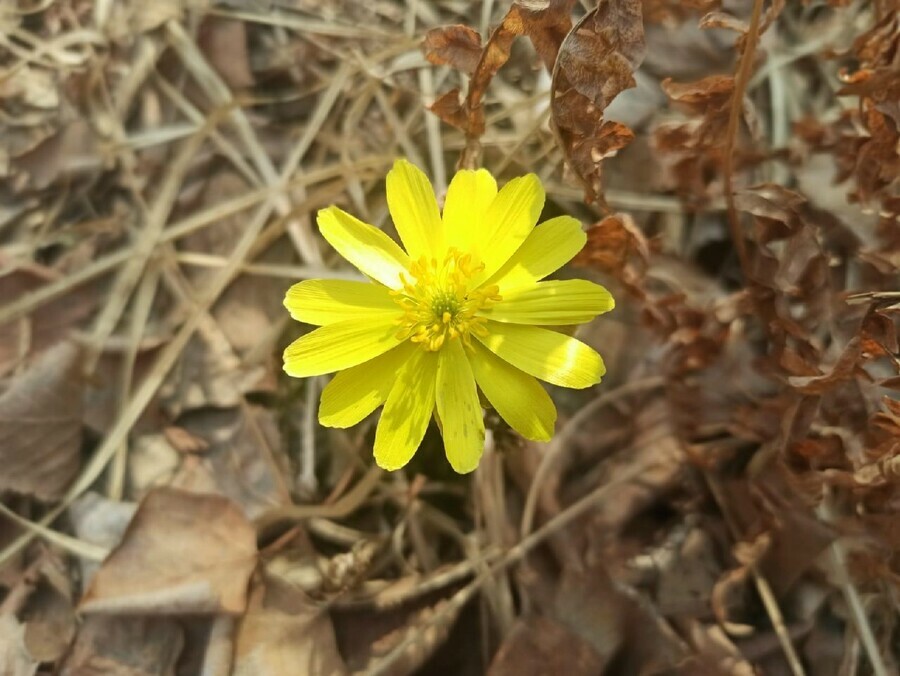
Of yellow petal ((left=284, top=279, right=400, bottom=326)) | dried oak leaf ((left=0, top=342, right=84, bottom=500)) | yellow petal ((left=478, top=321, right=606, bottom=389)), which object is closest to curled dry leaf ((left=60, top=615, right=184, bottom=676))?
dried oak leaf ((left=0, top=342, right=84, bottom=500))

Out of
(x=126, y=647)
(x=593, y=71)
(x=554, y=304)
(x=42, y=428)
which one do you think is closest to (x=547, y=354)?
(x=554, y=304)

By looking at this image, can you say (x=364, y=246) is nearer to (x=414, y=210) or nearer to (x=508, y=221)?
(x=414, y=210)

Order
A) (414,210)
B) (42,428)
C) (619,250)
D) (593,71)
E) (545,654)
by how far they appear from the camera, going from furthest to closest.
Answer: (42,428), (545,654), (619,250), (414,210), (593,71)

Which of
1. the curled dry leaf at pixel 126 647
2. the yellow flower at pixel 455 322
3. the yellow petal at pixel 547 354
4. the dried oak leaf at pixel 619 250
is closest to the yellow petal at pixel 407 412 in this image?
the yellow flower at pixel 455 322

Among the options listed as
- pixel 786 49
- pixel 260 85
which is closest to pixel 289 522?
pixel 260 85

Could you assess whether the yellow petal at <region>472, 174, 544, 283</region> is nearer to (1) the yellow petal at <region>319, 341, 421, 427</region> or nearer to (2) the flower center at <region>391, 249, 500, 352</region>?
(2) the flower center at <region>391, 249, 500, 352</region>

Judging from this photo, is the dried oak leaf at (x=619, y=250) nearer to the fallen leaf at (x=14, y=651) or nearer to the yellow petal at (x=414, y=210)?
the yellow petal at (x=414, y=210)
